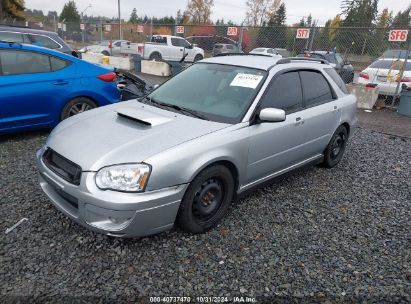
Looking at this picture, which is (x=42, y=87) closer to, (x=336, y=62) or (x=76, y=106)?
(x=76, y=106)

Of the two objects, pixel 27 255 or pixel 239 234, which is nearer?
pixel 27 255

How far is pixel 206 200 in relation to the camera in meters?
3.06

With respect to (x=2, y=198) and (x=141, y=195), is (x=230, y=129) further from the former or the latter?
(x=2, y=198)

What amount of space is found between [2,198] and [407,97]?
9.63 meters

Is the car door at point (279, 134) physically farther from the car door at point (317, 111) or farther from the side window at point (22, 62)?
the side window at point (22, 62)

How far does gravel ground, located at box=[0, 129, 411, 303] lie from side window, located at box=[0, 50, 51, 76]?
1.69 m

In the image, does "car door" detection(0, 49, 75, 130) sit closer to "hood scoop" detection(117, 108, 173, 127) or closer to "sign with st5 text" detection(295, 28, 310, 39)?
"hood scoop" detection(117, 108, 173, 127)

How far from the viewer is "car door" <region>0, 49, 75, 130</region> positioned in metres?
4.68

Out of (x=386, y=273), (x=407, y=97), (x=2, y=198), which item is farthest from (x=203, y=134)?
(x=407, y=97)

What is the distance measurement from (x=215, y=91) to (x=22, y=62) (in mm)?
3250

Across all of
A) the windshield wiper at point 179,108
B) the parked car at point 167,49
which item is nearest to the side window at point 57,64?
the windshield wiper at point 179,108

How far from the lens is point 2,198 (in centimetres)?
346

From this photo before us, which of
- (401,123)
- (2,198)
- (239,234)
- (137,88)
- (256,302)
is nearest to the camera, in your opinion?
(256,302)

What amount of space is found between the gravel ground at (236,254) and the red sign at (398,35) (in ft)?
22.6
